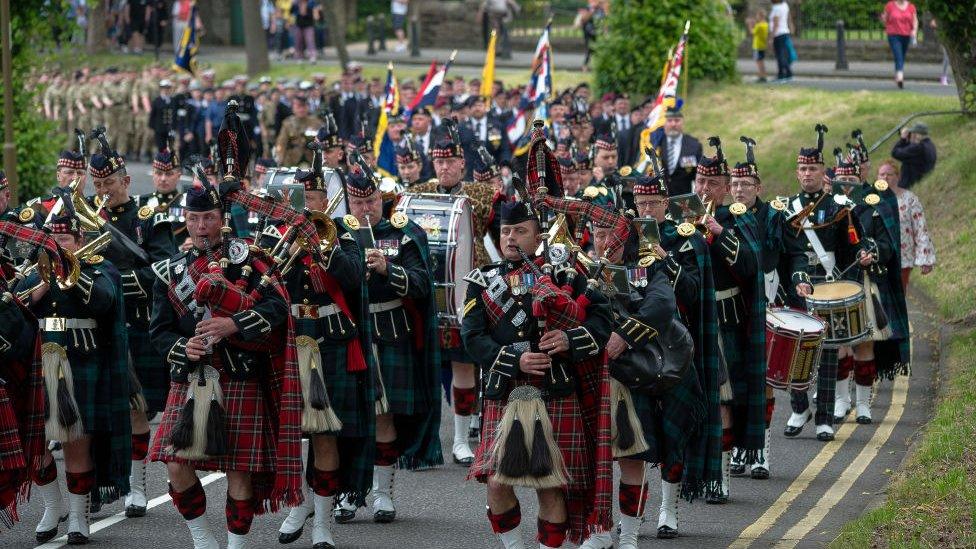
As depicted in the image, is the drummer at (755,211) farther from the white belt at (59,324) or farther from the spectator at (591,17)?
the spectator at (591,17)

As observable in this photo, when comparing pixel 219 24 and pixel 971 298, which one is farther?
pixel 219 24

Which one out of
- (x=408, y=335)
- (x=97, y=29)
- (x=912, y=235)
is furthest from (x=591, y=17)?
(x=408, y=335)

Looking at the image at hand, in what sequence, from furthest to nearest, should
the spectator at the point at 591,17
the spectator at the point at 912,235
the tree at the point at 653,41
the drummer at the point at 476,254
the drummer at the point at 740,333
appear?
the spectator at the point at 591,17 → the tree at the point at 653,41 → the spectator at the point at 912,235 → the drummer at the point at 476,254 → the drummer at the point at 740,333

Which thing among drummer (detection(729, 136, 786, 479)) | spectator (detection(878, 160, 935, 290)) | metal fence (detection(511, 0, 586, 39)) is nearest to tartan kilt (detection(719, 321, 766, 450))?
drummer (detection(729, 136, 786, 479))

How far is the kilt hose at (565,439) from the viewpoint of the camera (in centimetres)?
772

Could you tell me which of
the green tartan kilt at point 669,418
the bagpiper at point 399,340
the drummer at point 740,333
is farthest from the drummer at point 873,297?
the bagpiper at point 399,340

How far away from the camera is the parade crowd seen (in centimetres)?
777

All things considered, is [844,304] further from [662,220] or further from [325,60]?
[325,60]

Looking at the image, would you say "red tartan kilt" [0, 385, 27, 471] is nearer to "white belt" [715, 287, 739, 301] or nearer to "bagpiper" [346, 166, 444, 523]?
"bagpiper" [346, 166, 444, 523]

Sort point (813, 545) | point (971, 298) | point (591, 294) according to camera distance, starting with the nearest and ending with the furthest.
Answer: point (591, 294)
point (813, 545)
point (971, 298)

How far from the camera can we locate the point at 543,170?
7.92 meters

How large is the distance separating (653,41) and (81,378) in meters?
19.0

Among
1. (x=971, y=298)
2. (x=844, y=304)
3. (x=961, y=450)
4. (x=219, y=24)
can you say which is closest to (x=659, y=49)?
(x=971, y=298)

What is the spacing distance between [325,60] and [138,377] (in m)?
32.2
